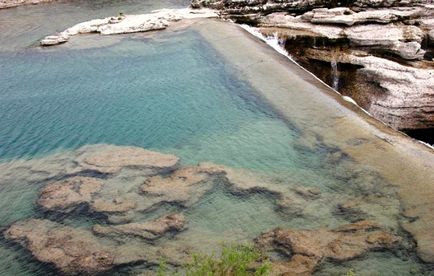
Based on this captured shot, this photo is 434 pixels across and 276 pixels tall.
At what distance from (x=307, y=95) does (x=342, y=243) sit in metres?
7.03

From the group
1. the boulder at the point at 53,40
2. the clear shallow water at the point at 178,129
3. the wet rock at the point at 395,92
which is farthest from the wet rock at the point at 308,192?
the boulder at the point at 53,40

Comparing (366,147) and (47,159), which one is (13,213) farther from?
(366,147)

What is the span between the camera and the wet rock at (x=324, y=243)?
8421 mm

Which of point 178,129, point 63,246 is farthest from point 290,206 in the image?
point 178,129

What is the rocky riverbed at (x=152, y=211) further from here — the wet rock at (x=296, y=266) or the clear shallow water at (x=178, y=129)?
the clear shallow water at (x=178, y=129)

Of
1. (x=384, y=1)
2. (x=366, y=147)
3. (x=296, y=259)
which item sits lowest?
(x=296, y=259)

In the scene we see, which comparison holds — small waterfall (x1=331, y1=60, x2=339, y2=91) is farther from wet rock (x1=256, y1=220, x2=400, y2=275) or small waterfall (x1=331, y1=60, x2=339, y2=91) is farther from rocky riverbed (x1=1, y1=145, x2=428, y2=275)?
wet rock (x1=256, y1=220, x2=400, y2=275)

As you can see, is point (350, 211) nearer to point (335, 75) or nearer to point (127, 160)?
point (127, 160)

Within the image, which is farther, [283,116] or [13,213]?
[283,116]

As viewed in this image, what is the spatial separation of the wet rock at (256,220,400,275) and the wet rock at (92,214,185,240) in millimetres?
1896

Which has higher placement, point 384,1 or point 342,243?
point 384,1

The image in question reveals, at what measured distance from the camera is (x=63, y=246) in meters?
9.43

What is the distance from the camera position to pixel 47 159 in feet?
43.0

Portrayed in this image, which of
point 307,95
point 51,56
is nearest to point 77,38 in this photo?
point 51,56
